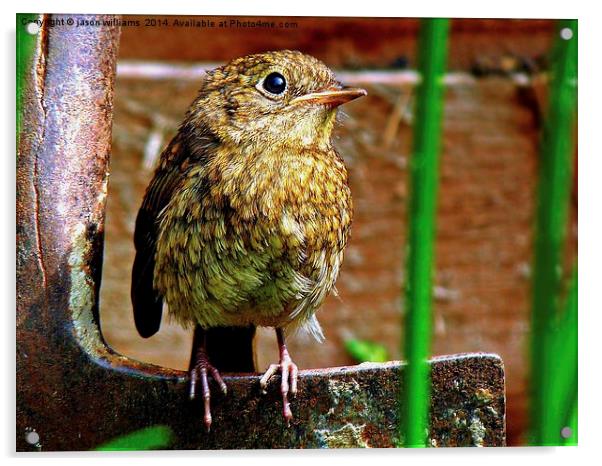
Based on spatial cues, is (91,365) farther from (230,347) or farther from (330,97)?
(330,97)

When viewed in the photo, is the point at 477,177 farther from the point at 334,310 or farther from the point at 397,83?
the point at 334,310

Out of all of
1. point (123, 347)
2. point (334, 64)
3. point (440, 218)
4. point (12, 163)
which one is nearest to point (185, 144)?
point (12, 163)

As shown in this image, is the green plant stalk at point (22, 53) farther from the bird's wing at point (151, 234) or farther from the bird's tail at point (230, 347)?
the bird's tail at point (230, 347)

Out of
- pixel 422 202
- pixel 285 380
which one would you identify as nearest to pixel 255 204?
pixel 285 380

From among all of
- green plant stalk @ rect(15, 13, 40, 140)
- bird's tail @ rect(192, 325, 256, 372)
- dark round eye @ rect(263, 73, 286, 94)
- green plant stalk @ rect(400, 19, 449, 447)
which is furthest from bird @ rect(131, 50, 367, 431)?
green plant stalk @ rect(400, 19, 449, 447)

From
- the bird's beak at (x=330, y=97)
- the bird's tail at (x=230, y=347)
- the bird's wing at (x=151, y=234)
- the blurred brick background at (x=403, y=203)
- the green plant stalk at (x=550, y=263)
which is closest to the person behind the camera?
the green plant stalk at (x=550, y=263)

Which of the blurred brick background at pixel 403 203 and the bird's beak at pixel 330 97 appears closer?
the bird's beak at pixel 330 97

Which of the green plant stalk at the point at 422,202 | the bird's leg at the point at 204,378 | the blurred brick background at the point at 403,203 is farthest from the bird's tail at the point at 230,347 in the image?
the green plant stalk at the point at 422,202

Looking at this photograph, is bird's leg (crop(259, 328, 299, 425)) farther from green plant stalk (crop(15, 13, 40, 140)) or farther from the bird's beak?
green plant stalk (crop(15, 13, 40, 140))
